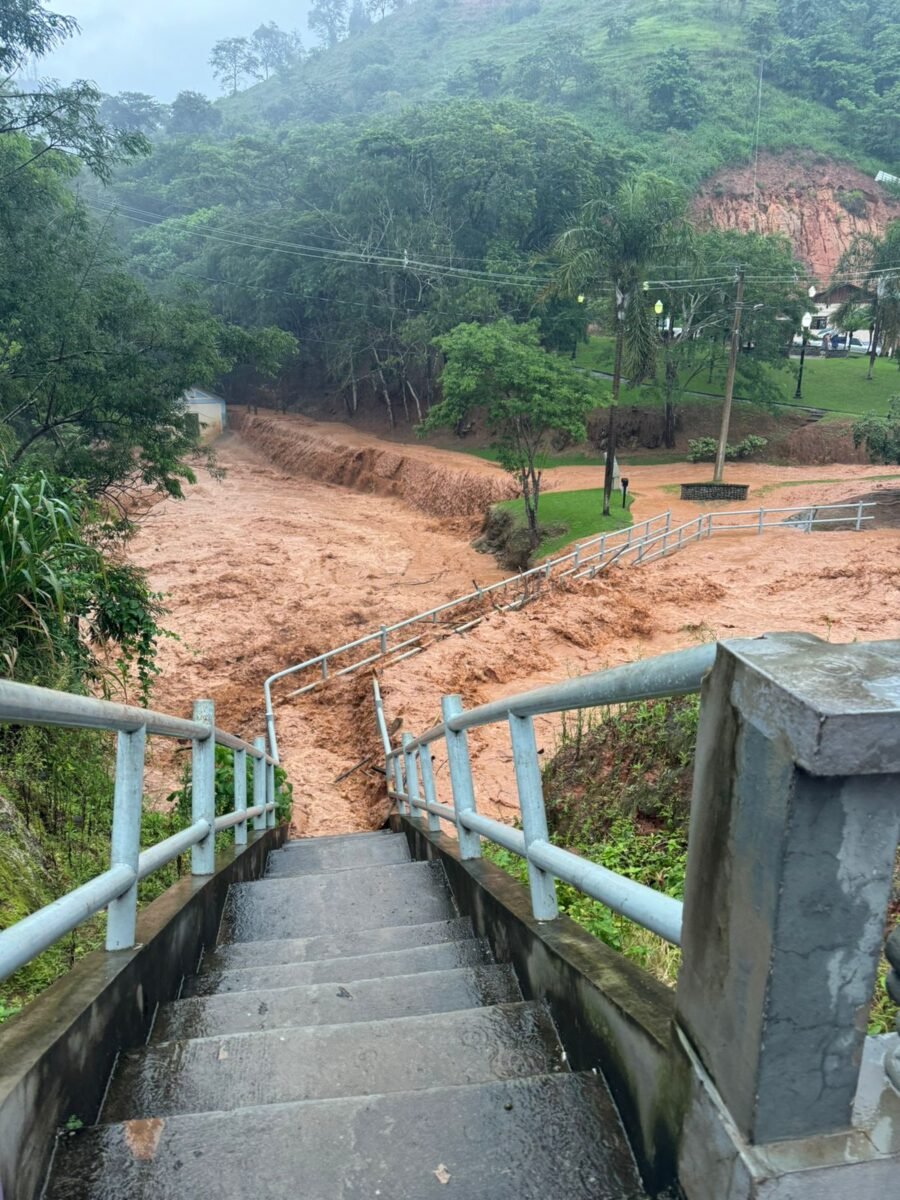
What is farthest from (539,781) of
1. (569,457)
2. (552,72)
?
(552,72)

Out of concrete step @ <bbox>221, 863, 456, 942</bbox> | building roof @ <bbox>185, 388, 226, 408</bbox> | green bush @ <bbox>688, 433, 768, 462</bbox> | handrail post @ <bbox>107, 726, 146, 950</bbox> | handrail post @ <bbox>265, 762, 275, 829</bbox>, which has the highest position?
building roof @ <bbox>185, 388, 226, 408</bbox>

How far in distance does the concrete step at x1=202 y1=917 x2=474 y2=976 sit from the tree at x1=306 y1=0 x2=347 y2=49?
648 feet

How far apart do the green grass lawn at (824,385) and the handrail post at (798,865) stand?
3794cm

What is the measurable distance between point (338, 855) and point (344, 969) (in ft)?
11.5

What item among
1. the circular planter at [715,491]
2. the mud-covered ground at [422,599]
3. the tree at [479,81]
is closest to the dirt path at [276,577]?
the mud-covered ground at [422,599]

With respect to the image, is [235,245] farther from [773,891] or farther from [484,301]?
[773,891]

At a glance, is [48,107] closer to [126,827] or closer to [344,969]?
[126,827]

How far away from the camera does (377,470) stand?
117ft

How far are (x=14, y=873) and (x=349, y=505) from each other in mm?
29907

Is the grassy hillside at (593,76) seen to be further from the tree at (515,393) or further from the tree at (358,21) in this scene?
the tree at (515,393)

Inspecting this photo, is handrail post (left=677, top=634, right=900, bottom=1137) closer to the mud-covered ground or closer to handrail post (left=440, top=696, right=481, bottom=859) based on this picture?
handrail post (left=440, top=696, right=481, bottom=859)

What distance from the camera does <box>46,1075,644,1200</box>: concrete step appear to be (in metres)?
1.60

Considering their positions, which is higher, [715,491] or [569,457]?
[569,457]

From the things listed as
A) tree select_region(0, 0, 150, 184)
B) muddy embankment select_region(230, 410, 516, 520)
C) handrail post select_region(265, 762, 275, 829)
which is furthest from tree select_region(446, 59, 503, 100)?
handrail post select_region(265, 762, 275, 829)
